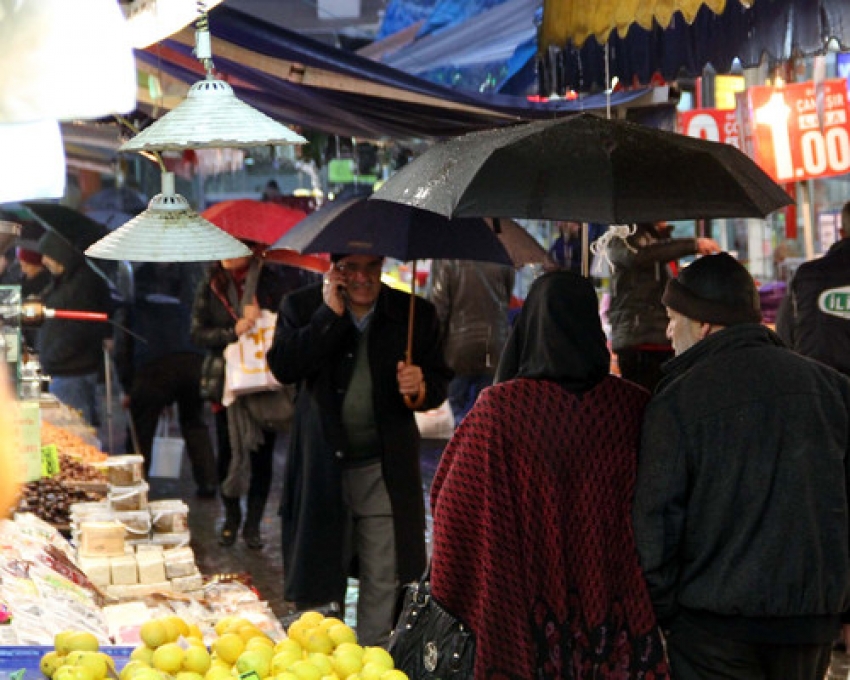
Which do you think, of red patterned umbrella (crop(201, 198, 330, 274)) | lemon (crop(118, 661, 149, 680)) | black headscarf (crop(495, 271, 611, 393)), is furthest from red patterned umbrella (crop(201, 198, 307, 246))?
lemon (crop(118, 661, 149, 680))

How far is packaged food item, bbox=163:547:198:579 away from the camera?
620 centimetres

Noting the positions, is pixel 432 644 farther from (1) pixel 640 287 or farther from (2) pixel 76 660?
(1) pixel 640 287

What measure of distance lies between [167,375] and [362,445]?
17.1ft

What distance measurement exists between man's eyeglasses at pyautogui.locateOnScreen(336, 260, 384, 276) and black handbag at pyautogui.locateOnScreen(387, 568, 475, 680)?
8.41ft

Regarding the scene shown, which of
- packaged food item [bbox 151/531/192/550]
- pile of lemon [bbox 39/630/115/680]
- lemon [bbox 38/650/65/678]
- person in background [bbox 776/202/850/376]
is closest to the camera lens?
pile of lemon [bbox 39/630/115/680]

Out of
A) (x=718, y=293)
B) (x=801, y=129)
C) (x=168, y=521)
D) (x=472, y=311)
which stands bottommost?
(x=168, y=521)

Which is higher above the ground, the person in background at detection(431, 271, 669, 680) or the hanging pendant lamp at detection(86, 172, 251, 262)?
the hanging pendant lamp at detection(86, 172, 251, 262)

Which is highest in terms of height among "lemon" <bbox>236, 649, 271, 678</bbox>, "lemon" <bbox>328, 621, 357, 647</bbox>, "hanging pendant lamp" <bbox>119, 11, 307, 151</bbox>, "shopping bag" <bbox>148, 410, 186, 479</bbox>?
"hanging pendant lamp" <bbox>119, 11, 307, 151</bbox>

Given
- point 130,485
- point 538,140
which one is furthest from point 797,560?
point 130,485

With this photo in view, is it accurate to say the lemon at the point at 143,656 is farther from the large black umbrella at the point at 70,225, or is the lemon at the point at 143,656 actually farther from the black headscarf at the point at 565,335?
the large black umbrella at the point at 70,225

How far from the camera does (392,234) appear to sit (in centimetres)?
661

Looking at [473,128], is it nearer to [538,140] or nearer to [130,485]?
[130,485]

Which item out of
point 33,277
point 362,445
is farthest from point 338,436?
point 33,277

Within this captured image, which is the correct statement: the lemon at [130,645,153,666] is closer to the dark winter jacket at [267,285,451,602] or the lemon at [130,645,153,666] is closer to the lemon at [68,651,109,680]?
the lemon at [68,651,109,680]
